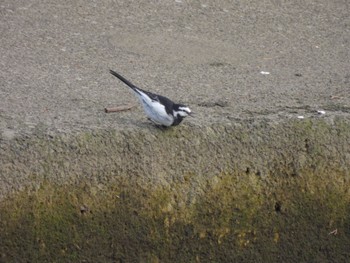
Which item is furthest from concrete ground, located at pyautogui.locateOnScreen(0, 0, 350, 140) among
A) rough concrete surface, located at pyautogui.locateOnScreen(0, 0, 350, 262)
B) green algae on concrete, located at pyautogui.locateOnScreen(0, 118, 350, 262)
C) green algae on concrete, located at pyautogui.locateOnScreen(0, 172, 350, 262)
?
green algae on concrete, located at pyautogui.locateOnScreen(0, 172, 350, 262)

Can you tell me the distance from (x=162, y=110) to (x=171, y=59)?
4.58 feet

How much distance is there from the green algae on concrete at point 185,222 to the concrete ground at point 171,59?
0.33 m

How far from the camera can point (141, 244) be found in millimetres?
3760

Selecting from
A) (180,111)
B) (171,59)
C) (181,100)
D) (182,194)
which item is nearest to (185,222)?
(182,194)

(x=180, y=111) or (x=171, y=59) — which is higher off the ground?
(x=180, y=111)

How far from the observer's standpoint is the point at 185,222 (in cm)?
380

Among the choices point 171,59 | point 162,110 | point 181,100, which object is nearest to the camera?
point 162,110

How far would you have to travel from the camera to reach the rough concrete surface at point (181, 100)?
371cm

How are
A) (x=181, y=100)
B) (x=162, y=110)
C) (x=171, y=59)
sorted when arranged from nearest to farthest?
1. (x=162, y=110)
2. (x=181, y=100)
3. (x=171, y=59)

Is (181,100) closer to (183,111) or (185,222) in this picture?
(183,111)

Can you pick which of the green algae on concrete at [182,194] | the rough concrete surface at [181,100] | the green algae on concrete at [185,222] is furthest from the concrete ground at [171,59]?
the green algae on concrete at [185,222]

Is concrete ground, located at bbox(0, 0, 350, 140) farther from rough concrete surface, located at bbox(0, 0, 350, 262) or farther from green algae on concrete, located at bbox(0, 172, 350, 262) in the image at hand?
green algae on concrete, located at bbox(0, 172, 350, 262)

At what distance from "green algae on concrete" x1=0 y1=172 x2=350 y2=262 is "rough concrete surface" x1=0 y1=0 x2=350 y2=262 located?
0.01 meters

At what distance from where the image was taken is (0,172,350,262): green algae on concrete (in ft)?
11.8
